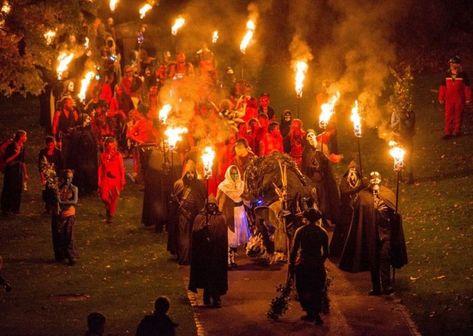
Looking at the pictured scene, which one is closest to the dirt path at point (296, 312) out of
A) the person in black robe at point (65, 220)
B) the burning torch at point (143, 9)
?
the person in black robe at point (65, 220)

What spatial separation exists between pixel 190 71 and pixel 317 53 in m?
14.5

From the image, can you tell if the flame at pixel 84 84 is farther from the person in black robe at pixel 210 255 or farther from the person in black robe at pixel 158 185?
the person in black robe at pixel 210 255

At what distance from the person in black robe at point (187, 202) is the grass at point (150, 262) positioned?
0.62 metres

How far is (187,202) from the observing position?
19516 mm

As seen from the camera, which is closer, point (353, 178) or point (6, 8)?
point (353, 178)

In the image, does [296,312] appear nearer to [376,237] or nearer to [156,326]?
[376,237]

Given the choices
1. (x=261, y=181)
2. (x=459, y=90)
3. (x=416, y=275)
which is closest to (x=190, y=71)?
(x=459, y=90)

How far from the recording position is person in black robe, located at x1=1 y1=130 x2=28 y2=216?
77.5 feet

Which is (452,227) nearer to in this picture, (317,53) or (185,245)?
(185,245)

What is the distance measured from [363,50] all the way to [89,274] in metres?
23.9

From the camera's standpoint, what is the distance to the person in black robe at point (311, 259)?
16047 millimetres

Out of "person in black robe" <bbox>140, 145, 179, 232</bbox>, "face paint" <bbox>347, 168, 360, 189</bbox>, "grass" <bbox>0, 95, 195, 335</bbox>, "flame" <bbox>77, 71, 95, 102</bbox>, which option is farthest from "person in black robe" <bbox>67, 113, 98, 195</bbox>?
"face paint" <bbox>347, 168, 360, 189</bbox>

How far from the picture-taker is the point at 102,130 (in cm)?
2691

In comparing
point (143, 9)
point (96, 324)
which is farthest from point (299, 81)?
point (143, 9)
